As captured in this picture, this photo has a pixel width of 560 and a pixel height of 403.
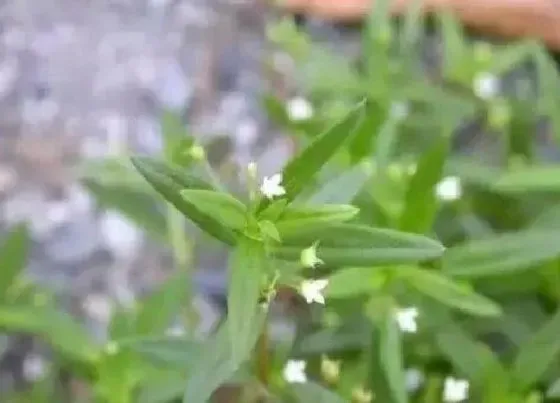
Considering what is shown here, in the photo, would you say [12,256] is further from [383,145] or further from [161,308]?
[383,145]

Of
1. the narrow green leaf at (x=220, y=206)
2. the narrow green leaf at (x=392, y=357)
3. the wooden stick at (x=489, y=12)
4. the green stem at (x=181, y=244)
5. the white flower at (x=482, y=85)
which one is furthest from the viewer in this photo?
the wooden stick at (x=489, y=12)

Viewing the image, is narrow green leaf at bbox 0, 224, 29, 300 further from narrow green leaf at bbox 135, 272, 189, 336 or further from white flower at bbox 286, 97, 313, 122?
white flower at bbox 286, 97, 313, 122

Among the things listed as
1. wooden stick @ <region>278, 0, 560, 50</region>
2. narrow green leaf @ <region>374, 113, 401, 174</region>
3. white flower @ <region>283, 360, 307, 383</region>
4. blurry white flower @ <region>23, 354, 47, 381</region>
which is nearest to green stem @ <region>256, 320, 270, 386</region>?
white flower @ <region>283, 360, 307, 383</region>

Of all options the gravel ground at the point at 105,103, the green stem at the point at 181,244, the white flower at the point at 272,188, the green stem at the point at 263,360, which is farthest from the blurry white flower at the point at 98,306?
the white flower at the point at 272,188

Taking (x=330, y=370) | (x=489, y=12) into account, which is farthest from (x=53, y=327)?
(x=489, y=12)

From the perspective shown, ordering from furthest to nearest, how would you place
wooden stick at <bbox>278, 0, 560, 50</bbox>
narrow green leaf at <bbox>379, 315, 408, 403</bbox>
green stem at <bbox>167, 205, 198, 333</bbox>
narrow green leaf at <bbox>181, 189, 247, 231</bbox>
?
1. wooden stick at <bbox>278, 0, 560, 50</bbox>
2. green stem at <bbox>167, 205, 198, 333</bbox>
3. narrow green leaf at <bbox>379, 315, 408, 403</bbox>
4. narrow green leaf at <bbox>181, 189, 247, 231</bbox>

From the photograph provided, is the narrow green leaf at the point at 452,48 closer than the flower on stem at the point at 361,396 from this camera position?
No

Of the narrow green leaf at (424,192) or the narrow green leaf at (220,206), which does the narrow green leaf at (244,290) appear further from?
the narrow green leaf at (424,192)
